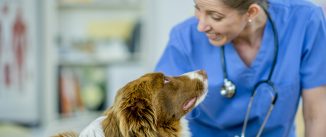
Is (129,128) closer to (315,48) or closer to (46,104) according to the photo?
(315,48)

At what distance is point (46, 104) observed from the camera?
3643 millimetres

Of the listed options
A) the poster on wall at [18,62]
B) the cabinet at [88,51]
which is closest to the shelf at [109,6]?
the cabinet at [88,51]

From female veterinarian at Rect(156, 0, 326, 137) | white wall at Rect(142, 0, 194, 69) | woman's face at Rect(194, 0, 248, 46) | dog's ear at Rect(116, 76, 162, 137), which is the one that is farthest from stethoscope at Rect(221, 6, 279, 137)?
white wall at Rect(142, 0, 194, 69)

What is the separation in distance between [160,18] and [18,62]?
1.15 meters

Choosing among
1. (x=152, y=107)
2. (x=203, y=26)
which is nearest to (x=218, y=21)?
(x=203, y=26)

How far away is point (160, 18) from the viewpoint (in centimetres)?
416

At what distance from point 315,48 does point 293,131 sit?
0.38 metres

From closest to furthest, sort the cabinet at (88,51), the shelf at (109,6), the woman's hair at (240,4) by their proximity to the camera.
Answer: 1. the woman's hair at (240,4)
2. the cabinet at (88,51)
3. the shelf at (109,6)

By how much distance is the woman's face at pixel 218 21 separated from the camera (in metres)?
1.79

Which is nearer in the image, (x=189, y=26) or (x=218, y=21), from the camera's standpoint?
(x=218, y=21)

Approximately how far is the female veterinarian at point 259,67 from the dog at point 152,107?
0.11 m

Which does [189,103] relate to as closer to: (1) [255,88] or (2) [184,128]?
(2) [184,128]

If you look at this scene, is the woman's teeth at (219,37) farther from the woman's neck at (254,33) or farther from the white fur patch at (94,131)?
the white fur patch at (94,131)

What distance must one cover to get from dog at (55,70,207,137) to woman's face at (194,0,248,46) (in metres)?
0.14
